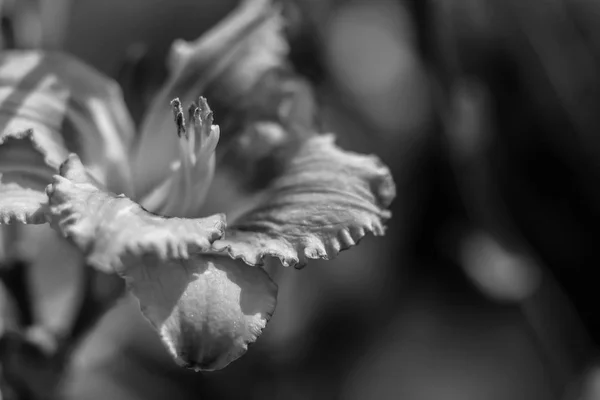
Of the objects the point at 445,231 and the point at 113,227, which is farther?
the point at 445,231

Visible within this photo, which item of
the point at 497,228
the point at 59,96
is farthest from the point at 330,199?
the point at 497,228

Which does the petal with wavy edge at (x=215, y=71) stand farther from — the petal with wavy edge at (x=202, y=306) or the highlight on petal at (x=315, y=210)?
the petal with wavy edge at (x=202, y=306)

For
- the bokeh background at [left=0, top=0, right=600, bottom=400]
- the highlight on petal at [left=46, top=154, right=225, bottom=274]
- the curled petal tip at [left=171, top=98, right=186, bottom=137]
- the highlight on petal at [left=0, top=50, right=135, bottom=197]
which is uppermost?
the curled petal tip at [left=171, top=98, right=186, bottom=137]

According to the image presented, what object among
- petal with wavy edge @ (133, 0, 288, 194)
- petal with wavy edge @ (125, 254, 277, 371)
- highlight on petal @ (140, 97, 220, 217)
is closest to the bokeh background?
petal with wavy edge @ (133, 0, 288, 194)

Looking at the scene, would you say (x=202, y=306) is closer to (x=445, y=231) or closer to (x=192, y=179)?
(x=192, y=179)

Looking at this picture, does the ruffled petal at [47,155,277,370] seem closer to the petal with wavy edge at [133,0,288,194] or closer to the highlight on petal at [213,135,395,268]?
the highlight on petal at [213,135,395,268]

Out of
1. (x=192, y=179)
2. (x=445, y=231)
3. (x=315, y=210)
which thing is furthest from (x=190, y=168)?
(x=445, y=231)

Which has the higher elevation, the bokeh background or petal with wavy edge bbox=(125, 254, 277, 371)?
petal with wavy edge bbox=(125, 254, 277, 371)
